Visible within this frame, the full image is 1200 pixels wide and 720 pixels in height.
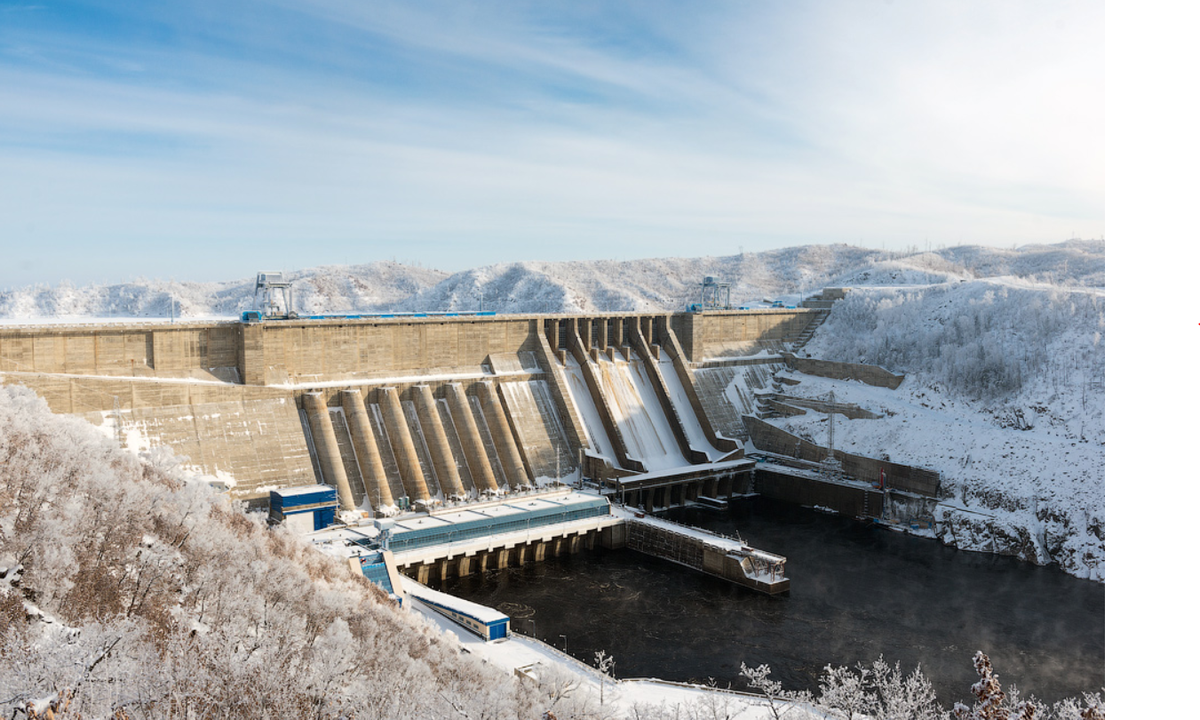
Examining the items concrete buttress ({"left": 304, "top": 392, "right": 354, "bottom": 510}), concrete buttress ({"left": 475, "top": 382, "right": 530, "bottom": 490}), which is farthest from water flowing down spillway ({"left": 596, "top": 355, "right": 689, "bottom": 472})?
concrete buttress ({"left": 304, "top": 392, "right": 354, "bottom": 510})

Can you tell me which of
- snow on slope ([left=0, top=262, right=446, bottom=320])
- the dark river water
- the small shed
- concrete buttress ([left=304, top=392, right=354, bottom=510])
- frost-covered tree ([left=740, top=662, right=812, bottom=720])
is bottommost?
the dark river water

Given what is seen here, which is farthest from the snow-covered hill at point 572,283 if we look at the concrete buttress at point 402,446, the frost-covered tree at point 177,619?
the frost-covered tree at point 177,619

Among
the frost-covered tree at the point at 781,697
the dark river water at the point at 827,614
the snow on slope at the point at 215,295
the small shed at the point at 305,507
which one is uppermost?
the snow on slope at the point at 215,295

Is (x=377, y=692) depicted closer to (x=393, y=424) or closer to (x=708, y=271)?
(x=393, y=424)

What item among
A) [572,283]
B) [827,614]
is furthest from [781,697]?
[572,283]

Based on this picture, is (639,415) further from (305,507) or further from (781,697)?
(781,697)

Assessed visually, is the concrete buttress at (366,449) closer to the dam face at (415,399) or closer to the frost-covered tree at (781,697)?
the dam face at (415,399)

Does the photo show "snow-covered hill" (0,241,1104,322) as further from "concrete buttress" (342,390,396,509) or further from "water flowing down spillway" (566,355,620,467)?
"concrete buttress" (342,390,396,509)
